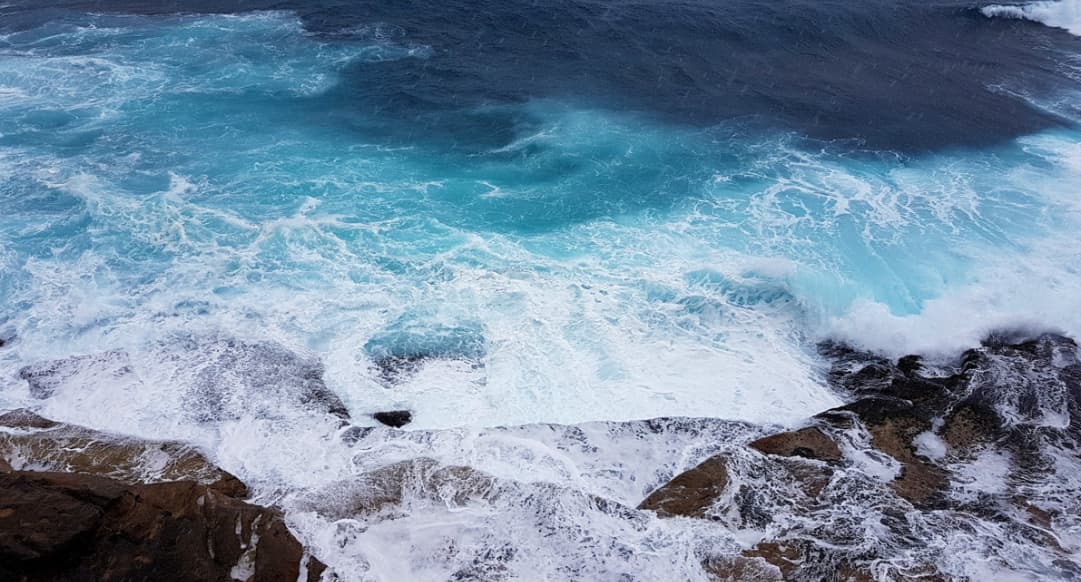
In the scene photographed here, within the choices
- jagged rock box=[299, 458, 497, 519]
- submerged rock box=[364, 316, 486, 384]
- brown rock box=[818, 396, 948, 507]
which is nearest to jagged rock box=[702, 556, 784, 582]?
brown rock box=[818, 396, 948, 507]

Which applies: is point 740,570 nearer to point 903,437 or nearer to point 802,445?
point 802,445

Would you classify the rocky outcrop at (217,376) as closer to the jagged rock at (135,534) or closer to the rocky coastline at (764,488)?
the rocky coastline at (764,488)

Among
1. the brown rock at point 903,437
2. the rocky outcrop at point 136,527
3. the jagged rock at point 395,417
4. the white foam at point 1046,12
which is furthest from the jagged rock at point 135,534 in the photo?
the white foam at point 1046,12

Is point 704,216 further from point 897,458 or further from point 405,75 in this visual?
point 405,75

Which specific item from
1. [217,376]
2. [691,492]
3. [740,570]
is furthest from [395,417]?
[740,570]

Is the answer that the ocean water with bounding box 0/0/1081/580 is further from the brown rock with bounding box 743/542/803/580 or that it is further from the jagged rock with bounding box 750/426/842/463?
the brown rock with bounding box 743/542/803/580

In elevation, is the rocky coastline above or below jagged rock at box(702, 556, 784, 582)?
above

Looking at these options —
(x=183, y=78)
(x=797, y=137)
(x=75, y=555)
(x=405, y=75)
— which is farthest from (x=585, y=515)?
(x=183, y=78)
